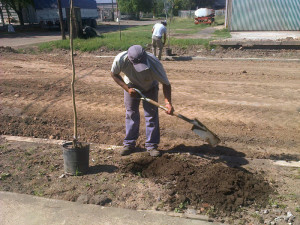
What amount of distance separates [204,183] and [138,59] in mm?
1623

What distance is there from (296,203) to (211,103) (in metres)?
3.66

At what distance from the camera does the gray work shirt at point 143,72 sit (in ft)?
12.8

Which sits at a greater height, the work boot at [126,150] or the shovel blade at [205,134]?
the shovel blade at [205,134]

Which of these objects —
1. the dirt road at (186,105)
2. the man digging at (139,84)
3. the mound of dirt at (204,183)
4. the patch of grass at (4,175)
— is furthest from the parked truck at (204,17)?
the patch of grass at (4,175)

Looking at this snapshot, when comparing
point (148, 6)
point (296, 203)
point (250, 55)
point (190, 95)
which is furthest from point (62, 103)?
point (148, 6)

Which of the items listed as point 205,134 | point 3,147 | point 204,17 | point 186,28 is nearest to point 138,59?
point 205,134

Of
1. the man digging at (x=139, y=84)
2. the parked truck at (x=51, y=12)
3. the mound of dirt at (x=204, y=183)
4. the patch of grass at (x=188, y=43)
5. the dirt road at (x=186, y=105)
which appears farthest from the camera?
the parked truck at (x=51, y=12)

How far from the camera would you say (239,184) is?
12.0ft

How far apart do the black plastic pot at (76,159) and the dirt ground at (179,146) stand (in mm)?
127

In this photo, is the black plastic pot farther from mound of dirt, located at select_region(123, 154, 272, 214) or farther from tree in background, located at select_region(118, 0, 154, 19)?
tree in background, located at select_region(118, 0, 154, 19)

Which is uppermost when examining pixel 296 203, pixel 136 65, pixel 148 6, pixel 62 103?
pixel 148 6

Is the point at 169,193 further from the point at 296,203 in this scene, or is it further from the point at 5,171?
the point at 5,171

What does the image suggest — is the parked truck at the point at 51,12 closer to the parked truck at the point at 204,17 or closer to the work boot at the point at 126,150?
the parked truck at the point at 204,17

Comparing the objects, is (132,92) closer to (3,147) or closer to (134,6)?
(3,147)
